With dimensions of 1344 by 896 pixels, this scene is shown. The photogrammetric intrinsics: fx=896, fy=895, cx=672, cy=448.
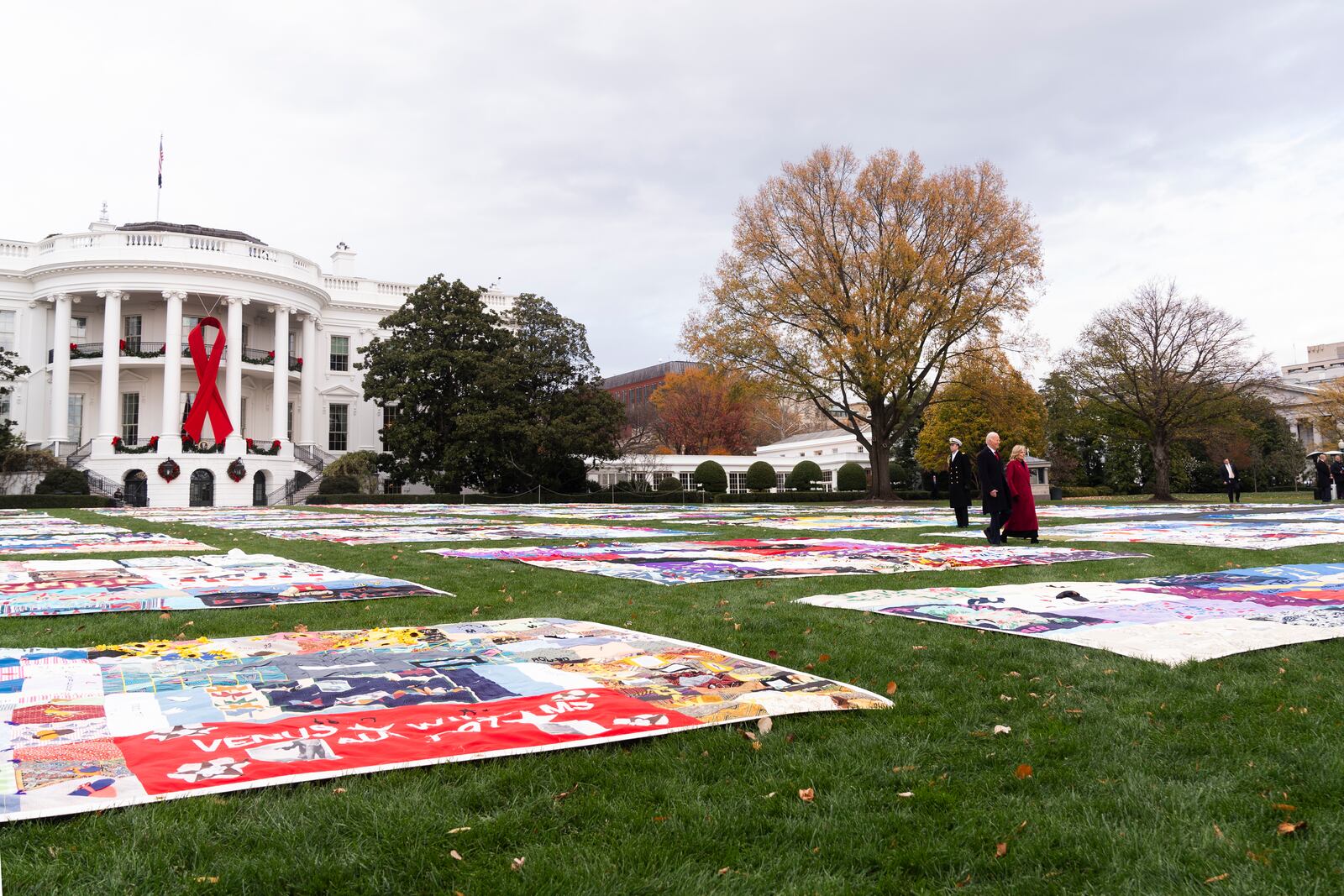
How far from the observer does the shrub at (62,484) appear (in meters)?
34.9

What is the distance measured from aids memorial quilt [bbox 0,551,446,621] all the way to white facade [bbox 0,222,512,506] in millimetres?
32718

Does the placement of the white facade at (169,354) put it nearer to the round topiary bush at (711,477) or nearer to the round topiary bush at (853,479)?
the round topiary bush at (711,477)

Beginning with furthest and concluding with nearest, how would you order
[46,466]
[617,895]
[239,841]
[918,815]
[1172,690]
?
[46,466] < [1172,690] < [918,815] < [239,841] < [617,895]

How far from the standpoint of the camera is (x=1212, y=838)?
7.79 ft

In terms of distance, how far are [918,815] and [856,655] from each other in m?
2.06

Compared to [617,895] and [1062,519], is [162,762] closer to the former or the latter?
[617,895]

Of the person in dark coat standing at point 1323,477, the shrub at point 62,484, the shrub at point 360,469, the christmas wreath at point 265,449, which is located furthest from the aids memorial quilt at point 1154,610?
the christmas wreath at point 265,449

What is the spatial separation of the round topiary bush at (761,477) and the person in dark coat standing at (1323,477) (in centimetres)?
2642

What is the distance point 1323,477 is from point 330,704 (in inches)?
1280

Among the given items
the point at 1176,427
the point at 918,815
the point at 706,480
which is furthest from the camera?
the point at 706,480

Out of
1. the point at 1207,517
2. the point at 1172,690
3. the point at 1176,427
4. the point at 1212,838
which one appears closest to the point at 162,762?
the point at 1212,838

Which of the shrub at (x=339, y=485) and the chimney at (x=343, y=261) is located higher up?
the chimney at (x=343, y=261)

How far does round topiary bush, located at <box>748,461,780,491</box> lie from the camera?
50.1 meters

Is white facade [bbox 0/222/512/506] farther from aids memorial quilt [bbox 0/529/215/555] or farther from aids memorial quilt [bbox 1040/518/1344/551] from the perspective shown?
aids memorial quilt [bbox 1040/518/1344/551]
